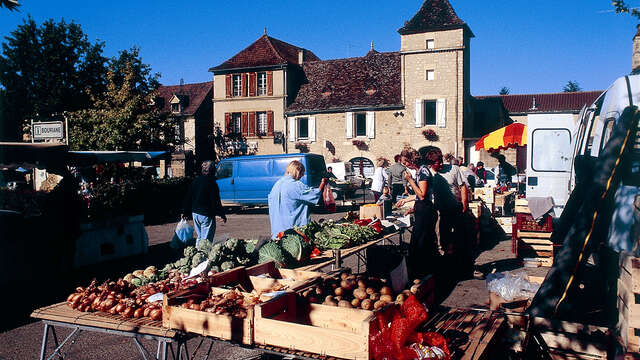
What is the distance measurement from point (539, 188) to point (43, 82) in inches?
1117

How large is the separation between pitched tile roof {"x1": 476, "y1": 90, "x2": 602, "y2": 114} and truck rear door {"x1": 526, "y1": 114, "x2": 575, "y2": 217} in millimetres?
34288

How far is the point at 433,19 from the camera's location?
2884 centimetres

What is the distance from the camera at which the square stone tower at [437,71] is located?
28.1 metres

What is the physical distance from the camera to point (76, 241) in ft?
29.5

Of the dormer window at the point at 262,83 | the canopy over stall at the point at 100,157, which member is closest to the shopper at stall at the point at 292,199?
the canopy over stall at the point at 100,157

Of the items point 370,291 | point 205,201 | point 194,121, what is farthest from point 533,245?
point 194,121

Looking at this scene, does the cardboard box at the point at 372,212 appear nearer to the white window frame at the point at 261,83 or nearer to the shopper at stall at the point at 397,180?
the shopper at stall at the point at 397,180

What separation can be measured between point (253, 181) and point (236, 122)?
1614 centimetres

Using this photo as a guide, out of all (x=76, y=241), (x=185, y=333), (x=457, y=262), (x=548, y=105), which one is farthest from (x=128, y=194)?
(x=548, y=105)

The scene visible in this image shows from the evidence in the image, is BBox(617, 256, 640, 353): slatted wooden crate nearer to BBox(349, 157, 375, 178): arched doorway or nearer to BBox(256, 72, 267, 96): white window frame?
BBox(349, 157, 375, 178): arched doorway

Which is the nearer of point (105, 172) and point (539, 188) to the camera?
point (539, 188)

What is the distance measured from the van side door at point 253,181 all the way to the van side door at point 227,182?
24cm

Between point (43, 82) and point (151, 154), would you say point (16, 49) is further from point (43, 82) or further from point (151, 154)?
point (151, 154)

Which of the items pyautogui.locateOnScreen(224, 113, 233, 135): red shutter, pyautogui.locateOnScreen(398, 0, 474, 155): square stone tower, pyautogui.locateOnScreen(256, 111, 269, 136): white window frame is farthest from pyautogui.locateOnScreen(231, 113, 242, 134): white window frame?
pyautogui.locateOnScreen(398, 0, 474, 155): square stone tower
